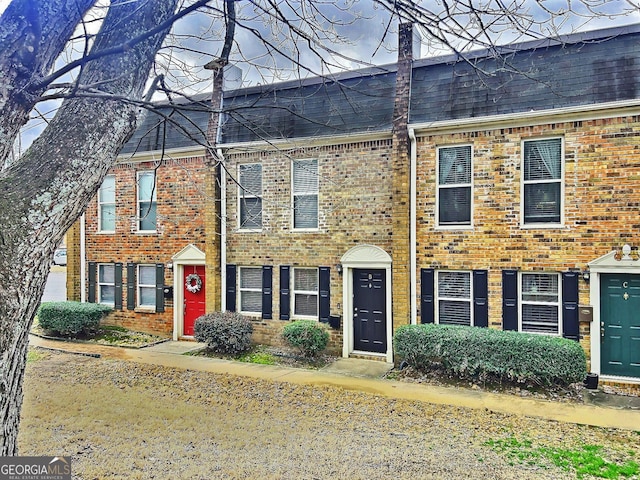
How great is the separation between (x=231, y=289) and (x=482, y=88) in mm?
8040

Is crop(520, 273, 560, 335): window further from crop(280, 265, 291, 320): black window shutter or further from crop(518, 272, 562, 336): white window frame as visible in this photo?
crop(280, 265, 291, 320): black window shutter

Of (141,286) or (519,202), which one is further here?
(141,286)

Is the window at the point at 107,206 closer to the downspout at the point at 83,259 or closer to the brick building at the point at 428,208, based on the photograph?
the downspout at the point at 83,259

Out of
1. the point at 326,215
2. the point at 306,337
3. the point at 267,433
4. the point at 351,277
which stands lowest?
the point at 267,433

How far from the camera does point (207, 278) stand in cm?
1351

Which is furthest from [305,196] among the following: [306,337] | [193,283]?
[193,283]

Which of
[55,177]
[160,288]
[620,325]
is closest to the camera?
[55,177]

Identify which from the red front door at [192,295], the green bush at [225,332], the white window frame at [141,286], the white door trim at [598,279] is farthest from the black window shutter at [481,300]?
the white window frame at [141,286]

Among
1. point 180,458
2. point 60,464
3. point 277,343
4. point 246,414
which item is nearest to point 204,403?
point 246,414

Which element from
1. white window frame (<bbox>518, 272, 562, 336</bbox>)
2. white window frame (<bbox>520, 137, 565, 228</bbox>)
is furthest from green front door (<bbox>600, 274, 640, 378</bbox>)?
white window frame (<bbox>520, 137, 565, 228</bbox>)

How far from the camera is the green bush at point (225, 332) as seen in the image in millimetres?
12008

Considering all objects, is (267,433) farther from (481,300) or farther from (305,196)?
(305,196)

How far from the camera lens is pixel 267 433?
265 inches

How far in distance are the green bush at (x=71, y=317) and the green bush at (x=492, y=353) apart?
30.2 ft
